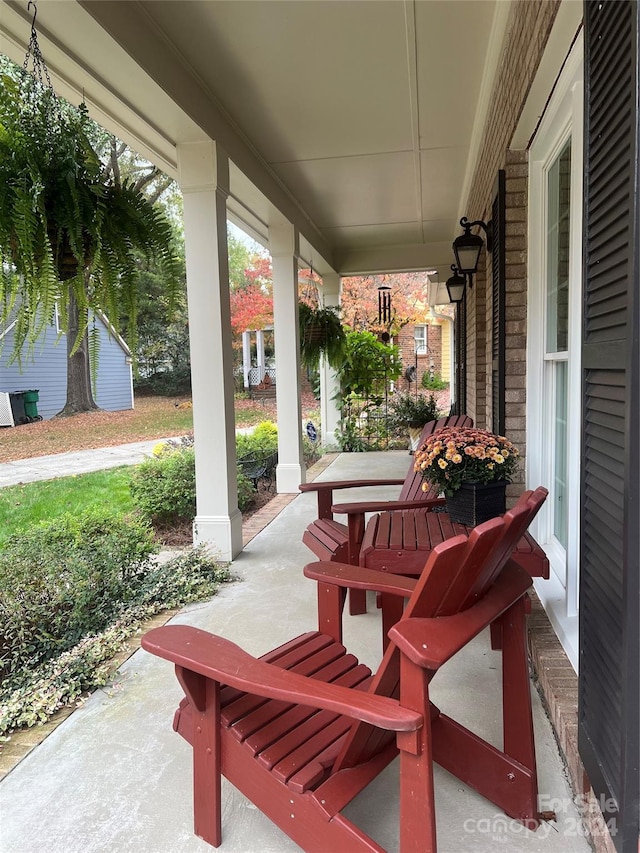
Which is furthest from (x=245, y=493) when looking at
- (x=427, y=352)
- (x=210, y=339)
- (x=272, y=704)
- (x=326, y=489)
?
(x=427, y=352)

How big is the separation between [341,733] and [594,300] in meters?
1.13

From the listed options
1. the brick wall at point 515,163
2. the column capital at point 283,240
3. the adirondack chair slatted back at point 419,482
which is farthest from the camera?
the column capital at point 283,240

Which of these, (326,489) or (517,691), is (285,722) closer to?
(517,691)

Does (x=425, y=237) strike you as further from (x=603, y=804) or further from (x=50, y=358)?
(x=50, y=358)

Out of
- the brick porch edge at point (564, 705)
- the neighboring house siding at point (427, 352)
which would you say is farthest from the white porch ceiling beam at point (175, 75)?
the neighboring house siding at point (427, 352)

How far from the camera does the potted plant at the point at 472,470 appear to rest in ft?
7.27

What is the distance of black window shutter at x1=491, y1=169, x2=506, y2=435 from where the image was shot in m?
2.72

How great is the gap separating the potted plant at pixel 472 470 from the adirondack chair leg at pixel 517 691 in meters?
0.86

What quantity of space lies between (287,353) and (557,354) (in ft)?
11.4

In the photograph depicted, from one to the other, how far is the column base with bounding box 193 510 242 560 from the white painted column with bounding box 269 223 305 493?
2.08 meters

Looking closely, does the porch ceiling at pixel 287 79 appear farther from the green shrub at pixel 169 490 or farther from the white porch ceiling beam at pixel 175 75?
the green shrub at pixel 169 490

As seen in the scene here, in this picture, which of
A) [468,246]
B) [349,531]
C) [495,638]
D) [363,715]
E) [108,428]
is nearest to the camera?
[363,715]

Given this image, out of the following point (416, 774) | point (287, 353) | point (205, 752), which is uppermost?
point (287, 353)

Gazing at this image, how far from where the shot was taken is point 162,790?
1525 millimetres
